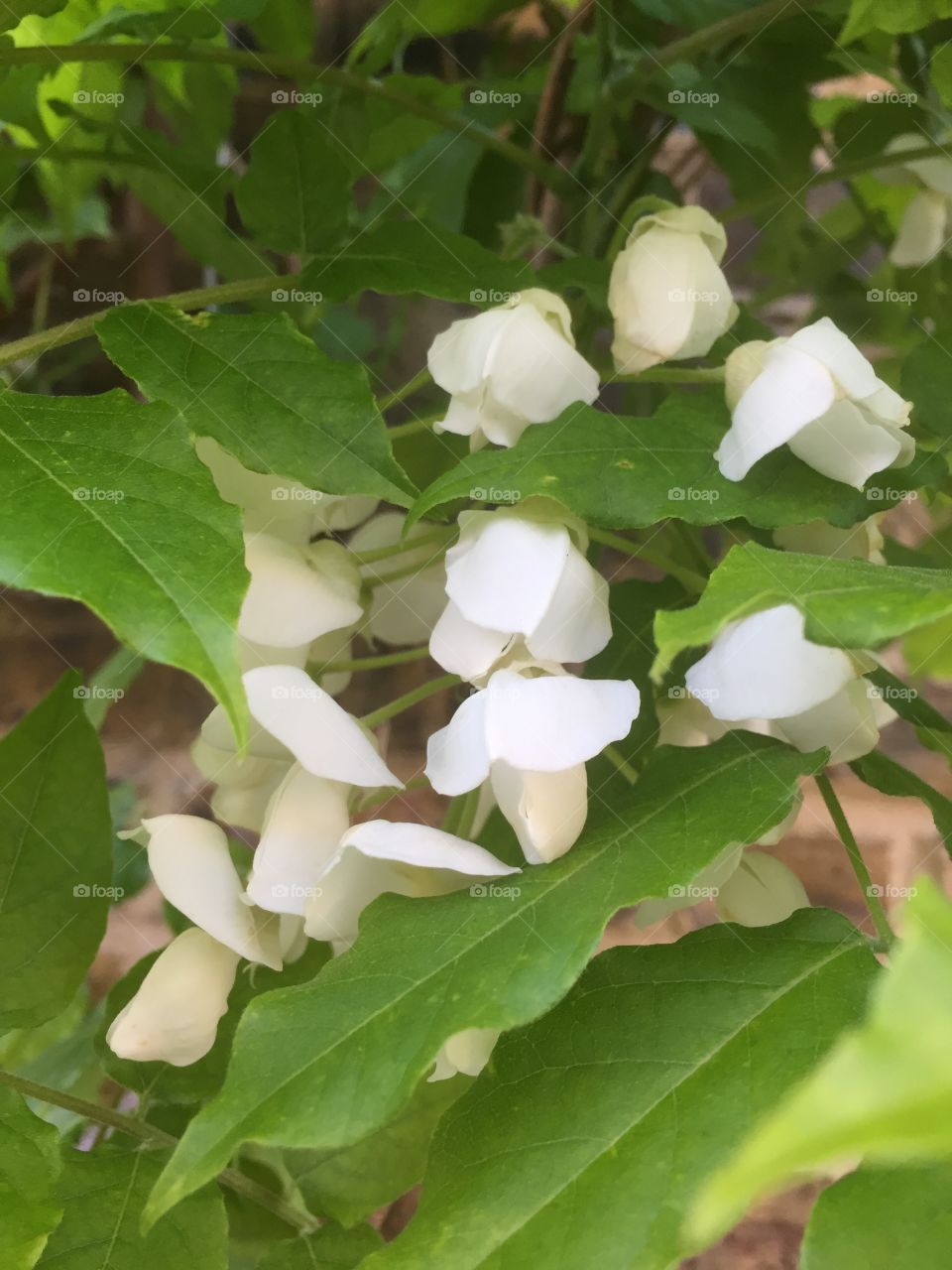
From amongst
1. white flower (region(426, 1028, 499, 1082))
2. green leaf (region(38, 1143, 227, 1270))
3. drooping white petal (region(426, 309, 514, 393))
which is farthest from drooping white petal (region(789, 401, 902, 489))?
green leaf (region(38, 1143, 227, 1270))

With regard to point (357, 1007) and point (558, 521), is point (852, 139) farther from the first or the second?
point (357, 1007)

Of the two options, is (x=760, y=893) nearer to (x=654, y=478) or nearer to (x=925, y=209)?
(x=654, y=478)

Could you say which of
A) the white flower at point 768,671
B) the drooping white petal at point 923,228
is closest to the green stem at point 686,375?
the white flower at point 768,671

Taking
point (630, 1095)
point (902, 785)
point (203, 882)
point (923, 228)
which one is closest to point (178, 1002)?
point (203, 882)

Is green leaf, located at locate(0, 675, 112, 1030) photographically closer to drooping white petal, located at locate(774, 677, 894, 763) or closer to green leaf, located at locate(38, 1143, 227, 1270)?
green leaf, located at locate(38, 1143, 227, 1270)

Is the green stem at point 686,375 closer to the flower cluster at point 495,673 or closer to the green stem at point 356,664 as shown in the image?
the flower cluster at point 495,673

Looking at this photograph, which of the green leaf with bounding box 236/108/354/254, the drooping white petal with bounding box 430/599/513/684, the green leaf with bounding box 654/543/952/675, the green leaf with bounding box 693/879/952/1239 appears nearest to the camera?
the green leaf with bounding box 693/879/952/1239

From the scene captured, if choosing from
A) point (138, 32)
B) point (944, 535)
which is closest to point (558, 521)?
point (138, 32)
